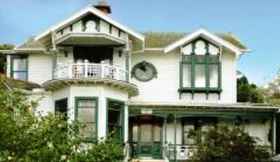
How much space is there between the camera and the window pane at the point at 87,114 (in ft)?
126

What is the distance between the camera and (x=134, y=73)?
143 ft

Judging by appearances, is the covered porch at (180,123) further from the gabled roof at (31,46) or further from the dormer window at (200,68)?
the gabled roof at (31,46)


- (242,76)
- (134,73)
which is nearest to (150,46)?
(134,73)

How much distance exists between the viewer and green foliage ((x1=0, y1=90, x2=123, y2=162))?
2384 centimetres

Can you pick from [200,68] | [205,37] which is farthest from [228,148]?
[205,37]

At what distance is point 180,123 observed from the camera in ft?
141

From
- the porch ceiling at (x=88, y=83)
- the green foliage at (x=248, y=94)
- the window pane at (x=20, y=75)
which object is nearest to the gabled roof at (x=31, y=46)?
the window pane at (x=20, y=75)

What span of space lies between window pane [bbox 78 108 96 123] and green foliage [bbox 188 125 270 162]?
4.97 m

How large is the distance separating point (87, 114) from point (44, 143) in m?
13.9

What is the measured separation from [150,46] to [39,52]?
5802 mm

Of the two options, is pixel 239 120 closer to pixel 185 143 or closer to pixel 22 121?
pixel 185 143

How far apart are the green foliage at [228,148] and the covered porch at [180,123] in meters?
1.76

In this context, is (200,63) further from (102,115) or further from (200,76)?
(102,115)

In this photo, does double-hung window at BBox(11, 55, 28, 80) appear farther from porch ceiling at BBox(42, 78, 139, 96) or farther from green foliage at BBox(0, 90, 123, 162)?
green foliage at BBox(0, 90, 123, 162)
